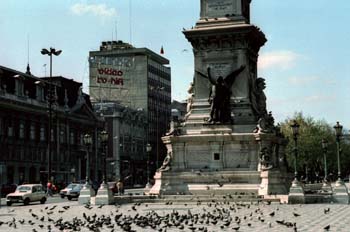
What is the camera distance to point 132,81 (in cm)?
14038

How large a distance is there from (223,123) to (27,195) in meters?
17.2

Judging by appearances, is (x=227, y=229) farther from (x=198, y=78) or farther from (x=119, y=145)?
(x=119, y=145)

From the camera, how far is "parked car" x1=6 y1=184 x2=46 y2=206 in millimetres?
52325

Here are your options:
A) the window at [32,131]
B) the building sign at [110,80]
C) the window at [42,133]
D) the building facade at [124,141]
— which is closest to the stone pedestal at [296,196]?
the window at [32,131]

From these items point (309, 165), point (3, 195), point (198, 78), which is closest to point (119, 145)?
point (309, 165)

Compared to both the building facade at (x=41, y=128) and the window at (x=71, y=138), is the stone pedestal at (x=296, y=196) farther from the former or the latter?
the window at (x=71, y=138)

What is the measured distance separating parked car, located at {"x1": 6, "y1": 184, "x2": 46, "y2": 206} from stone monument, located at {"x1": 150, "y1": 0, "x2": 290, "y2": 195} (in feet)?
40.0

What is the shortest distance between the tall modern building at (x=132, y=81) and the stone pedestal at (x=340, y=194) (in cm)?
9007

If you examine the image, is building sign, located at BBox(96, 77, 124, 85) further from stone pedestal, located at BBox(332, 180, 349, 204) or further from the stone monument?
A: stone pedestal, located at BBox(332, 180, 349, 204)

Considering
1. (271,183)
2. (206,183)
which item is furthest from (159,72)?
(271,183)

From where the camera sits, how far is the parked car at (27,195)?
172ft

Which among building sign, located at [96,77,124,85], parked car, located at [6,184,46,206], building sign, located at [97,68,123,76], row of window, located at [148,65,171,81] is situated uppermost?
row of window, located at [148,65,171,81]

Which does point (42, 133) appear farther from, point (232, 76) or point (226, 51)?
point (232, 76)

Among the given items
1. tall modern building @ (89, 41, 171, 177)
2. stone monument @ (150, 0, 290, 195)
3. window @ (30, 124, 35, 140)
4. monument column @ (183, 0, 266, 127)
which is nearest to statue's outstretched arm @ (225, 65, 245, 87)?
stone monument @ (150, 0, 290, 195)
